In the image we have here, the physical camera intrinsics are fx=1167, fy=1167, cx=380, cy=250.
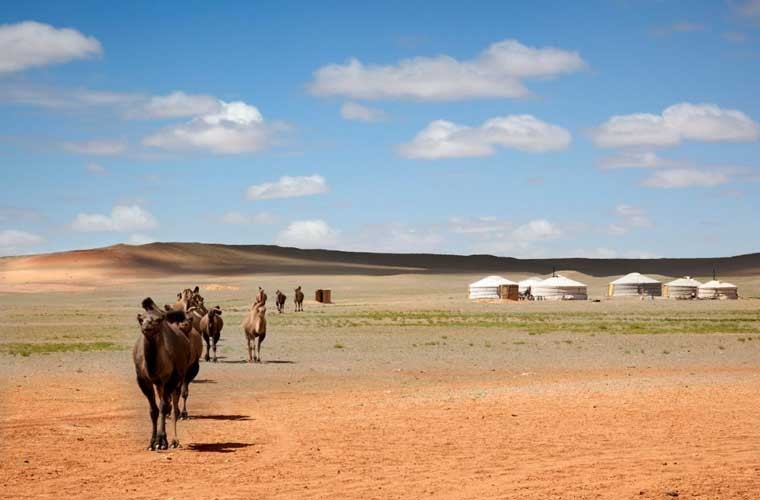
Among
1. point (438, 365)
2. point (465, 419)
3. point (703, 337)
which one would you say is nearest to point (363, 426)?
point (465, 419)

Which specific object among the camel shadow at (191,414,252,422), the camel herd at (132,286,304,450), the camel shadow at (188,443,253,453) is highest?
the camel herd at (132,286,304,450)

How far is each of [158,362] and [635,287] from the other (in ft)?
299

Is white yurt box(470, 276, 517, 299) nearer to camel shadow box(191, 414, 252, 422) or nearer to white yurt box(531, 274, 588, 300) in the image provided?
white yurt box(531, 274, 588, 300)

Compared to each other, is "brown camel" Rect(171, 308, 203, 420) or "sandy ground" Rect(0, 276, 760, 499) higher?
"brown camel" Rect(171, 308, 203, 420)

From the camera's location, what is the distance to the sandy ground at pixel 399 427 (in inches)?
429

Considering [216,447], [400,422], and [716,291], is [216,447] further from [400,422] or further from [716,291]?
[716,291]

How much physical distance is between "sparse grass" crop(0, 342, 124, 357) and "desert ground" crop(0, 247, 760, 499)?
61mm

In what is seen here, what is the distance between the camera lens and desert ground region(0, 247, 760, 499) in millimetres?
10953

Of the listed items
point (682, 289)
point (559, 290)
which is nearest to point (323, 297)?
point (559, 290)

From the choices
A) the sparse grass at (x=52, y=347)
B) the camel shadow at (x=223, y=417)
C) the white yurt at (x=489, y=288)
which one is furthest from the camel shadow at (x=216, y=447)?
the white yurt at (x=489, y=288)

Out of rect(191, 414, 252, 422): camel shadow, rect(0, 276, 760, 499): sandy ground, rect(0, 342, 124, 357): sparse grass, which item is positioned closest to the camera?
rect(0, 276, 760, 499): sandy ground

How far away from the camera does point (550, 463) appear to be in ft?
39.3

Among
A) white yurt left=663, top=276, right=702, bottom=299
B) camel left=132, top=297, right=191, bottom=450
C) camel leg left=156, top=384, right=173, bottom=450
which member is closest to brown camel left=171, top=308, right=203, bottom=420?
camel left=132, top=297, right=191, bottom=450

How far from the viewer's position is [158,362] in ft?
41.6
